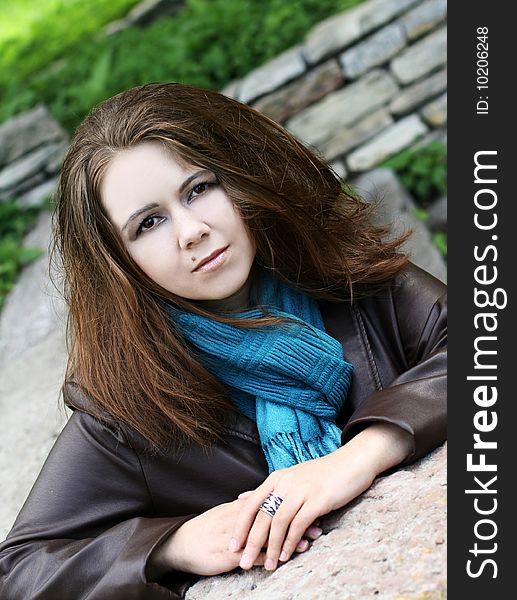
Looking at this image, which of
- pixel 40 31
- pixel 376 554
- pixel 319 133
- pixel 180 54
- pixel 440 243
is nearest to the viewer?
pixel 376 554

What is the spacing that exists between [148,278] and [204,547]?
0.76m

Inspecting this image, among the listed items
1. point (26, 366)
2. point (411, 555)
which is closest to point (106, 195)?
point (411, 555)

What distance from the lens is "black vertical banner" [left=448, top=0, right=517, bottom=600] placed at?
1891 mm

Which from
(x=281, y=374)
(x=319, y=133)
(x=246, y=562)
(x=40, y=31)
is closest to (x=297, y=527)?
(x=246, y=562)

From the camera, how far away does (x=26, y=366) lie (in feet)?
16.9

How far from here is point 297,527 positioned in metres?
2.09

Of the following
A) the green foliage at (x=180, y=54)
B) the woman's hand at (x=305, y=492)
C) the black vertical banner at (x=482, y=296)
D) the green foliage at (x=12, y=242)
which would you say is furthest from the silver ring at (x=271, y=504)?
the green foliage at (x=180, y=54)

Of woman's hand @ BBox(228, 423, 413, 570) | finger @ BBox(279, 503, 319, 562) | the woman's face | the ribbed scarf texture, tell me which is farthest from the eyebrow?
finger @ BBox(279, 503, 319, 562)

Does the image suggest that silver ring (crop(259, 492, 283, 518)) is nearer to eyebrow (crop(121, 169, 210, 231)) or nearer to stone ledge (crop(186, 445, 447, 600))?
stone ledge (crop(186, 445, 447, 600))

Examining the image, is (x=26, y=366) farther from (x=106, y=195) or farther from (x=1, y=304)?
(x=106, y=195)

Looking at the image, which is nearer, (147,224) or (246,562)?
(246,562)

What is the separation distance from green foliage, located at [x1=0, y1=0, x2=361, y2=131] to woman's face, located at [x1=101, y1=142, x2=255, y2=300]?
3.91 meters

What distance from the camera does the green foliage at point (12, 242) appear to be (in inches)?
235

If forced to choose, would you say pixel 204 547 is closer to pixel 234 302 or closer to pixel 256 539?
pixel 256 539
